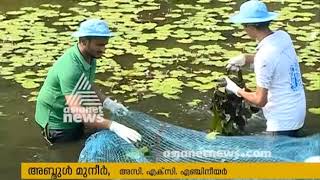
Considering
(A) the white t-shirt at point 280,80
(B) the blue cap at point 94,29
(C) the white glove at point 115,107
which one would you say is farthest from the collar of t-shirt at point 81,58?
(A) the white t-shirt at point 280,80

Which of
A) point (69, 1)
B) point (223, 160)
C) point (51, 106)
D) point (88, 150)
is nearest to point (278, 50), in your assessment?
point (223, 160)

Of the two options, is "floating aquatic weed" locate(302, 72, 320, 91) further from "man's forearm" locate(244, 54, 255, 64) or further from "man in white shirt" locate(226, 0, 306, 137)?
"man in white shirt" locate(226, 0, 306, 137)

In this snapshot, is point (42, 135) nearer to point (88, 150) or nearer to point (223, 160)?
point (88, 150)

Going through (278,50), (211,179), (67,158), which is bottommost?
(67,158)

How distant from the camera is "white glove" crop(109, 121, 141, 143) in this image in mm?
4621

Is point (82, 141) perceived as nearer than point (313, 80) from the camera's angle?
Yes

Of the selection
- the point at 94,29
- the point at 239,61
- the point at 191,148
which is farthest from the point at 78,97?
the point at 239,61

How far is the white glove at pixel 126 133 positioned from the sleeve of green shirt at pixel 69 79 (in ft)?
1.59

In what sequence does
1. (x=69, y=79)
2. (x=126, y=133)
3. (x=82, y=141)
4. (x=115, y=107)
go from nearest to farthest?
(x=126, y=133)
(x=69, y=79)
(x=115, y=107)
(x=82, y=141)

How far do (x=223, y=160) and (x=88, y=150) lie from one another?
2.94 feet

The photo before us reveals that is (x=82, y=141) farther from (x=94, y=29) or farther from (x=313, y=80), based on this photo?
(x=313, y=80)

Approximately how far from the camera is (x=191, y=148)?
14.8 feet

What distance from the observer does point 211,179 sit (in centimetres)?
405

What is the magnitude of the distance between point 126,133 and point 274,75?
3.54 ft
